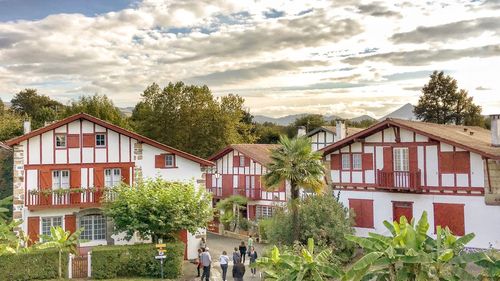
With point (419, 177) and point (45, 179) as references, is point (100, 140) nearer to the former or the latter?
point (45, 179)

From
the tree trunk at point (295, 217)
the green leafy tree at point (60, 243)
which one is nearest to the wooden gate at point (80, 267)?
the green leafy tree at point (60, 243)

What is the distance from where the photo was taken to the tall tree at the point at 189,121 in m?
58.5

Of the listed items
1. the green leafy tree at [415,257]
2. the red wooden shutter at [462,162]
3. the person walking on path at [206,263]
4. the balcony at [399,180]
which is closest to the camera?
the green leafy tree at [415,257]

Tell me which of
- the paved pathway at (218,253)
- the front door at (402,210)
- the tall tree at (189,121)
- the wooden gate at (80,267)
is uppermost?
the tall tree at (189,121)

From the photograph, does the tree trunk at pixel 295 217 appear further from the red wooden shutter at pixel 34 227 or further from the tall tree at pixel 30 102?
the tall tree at pixel 30 102

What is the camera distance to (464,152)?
2645 centimetres

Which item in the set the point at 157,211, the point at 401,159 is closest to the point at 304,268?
the point at 157,211

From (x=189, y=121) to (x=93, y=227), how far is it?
28.4m

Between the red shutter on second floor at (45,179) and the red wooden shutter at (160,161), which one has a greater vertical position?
the red wooden shutter at (160,161)

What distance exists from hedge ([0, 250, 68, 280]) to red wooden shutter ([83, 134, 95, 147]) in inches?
305

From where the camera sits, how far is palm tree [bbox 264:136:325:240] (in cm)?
2650

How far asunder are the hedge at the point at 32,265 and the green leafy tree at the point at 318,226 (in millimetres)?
10353

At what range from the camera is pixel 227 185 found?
4653 cm

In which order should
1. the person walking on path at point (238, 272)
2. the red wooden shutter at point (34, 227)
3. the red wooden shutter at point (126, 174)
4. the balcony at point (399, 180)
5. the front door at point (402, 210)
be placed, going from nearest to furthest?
the person walking on path at point (238, 272), the balcony at point (399, 180), the front door at point (402, 210), the red wooden shutter at point (34, 227), the red wooden shutter at point (126, 174)
